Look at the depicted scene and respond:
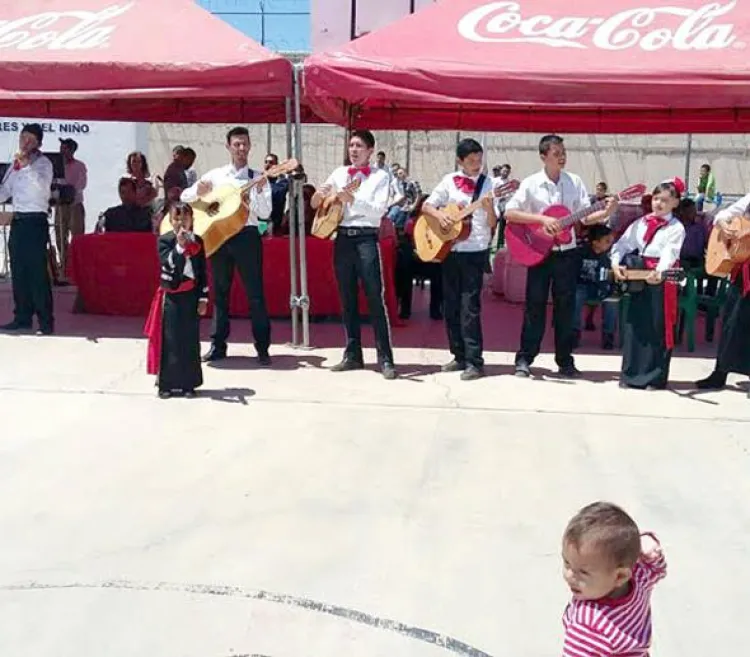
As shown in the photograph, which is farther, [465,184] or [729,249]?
[465,184]

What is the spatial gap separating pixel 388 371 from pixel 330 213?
1235 millimetres

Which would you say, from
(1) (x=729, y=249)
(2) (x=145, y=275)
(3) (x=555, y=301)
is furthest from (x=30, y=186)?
(1) (x=729, y=249)

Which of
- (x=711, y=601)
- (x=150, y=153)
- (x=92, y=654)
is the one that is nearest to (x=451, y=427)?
(x=711, y=601)

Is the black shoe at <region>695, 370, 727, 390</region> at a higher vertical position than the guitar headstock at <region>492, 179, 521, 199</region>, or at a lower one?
lower

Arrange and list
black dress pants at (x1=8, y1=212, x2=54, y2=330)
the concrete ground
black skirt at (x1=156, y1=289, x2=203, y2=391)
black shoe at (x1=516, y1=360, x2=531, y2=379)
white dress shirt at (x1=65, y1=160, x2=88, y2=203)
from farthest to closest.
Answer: white dress shirt at (x1=65, y1=160, x2=88, y2=203) → black dress pants at (x1=8, y1=212, x2=54, y2=330) → black shoe at (x1=516, y1=360, x2=531, y2=379) → black skirt at (x1=156, y1=289, x2=203, y2=391) → the concrete ground

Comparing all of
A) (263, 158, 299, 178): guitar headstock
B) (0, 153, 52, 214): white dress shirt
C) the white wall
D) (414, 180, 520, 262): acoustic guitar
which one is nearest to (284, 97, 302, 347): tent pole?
(263, 158, 299, 178): guitar headstock

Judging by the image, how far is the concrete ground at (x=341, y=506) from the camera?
367 cm

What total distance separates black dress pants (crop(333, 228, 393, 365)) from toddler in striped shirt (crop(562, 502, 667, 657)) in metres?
5.20

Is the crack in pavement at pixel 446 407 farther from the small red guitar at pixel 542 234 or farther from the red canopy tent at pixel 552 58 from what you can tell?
the red canopy tent at pixel 552 58

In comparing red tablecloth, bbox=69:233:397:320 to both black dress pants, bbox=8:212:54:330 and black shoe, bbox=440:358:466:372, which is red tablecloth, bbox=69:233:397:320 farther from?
black shoe, bbox=440:358:466:372

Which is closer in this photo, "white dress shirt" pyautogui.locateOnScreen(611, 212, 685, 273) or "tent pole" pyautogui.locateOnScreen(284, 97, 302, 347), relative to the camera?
"white dress shirt" pyautogui.locateOnScreen(611, 212, 685, 273)

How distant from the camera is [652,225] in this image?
23.5ft

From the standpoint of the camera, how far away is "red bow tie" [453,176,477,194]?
7.49m

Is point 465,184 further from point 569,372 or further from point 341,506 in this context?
point 341,506
